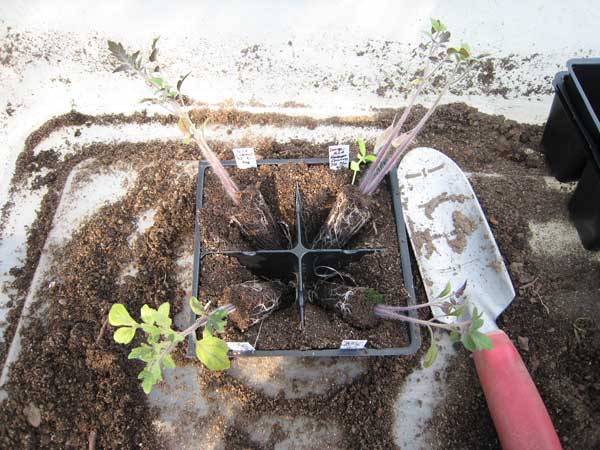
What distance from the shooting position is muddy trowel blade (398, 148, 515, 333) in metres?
1.18

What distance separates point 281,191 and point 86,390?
67 cm

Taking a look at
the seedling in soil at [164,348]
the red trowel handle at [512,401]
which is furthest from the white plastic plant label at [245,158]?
the red trowel handle at [512,401]

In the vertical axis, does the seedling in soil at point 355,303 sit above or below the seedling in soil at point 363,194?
below

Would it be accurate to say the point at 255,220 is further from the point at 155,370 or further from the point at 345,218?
the point at 155,370

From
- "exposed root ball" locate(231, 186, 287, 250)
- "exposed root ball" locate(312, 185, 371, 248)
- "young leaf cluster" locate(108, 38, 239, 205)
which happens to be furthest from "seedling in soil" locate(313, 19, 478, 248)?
"young leaf cluster" locate(108, 38, 239, 205)

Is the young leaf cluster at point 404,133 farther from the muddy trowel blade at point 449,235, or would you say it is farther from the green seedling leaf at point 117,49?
the green seedling leaf at point 117,49

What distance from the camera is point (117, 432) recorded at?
1.09 m

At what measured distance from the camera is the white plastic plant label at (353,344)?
35.4 inches

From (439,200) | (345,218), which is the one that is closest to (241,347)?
(345,218)

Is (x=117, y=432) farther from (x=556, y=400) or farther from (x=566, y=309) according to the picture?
(x=566, y=309)

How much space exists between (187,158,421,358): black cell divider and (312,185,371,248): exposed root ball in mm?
45

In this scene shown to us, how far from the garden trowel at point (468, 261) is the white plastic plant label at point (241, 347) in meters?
0.49

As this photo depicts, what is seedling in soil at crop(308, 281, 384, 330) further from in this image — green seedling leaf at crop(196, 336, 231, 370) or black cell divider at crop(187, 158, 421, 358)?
green seedling leaf at crop(196, 336, 231, 370)

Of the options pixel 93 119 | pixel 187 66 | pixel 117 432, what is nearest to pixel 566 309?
pixel 117 432
